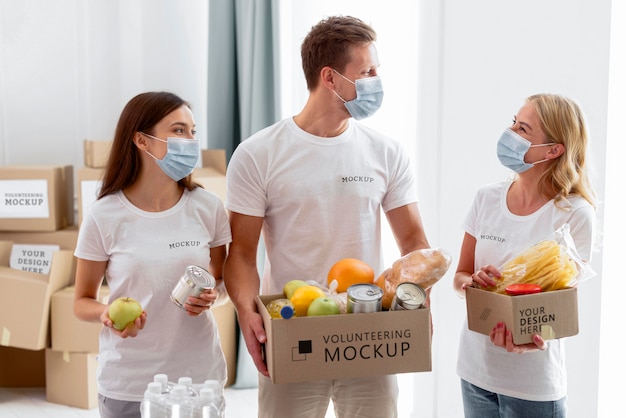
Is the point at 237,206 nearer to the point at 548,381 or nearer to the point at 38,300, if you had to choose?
the point at 548,381

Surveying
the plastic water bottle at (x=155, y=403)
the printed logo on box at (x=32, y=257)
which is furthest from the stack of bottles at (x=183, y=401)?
the printed logo on box at (x=32, y=257)

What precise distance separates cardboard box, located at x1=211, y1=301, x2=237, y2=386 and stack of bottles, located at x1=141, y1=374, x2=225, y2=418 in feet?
7.44

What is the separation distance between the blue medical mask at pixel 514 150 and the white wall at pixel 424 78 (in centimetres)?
59

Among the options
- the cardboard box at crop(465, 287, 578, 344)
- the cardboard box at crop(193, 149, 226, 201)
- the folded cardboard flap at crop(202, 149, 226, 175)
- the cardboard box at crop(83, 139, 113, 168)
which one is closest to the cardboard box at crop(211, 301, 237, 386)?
the cardboard box at crop(193, 149, 226, 201)

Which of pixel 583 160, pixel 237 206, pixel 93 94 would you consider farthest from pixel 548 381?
pixel 93 94

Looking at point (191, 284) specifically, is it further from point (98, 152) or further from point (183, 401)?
point (98, 152)

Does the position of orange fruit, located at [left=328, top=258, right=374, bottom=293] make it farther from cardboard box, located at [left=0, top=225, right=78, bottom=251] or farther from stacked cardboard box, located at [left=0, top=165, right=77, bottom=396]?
cardboard box, located at [left=0, top=225, right=78, bottom=251]

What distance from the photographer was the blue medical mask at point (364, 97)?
2.00 metres

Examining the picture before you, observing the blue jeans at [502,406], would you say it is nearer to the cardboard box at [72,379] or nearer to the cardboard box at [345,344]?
the cardboard box at [345,344]

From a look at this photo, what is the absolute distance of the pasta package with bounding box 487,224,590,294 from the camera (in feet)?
5.77

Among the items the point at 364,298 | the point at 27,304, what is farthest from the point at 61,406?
the point at 364,298

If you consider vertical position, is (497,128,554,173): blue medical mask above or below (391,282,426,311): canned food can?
above

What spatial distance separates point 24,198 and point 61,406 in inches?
40.8

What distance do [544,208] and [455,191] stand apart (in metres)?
1.13
